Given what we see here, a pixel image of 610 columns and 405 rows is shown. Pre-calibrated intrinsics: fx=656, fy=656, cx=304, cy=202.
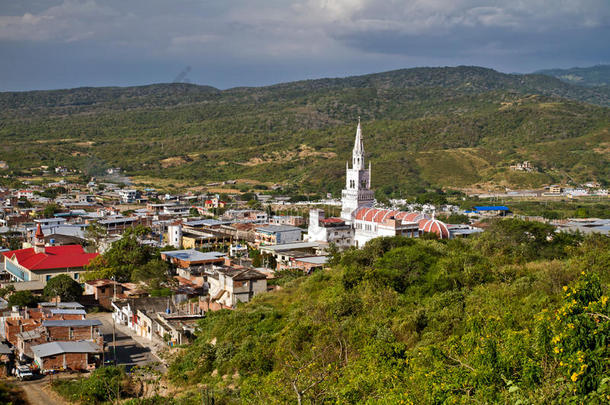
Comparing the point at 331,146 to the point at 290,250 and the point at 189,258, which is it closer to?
the point at 290,250

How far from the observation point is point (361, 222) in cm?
5094

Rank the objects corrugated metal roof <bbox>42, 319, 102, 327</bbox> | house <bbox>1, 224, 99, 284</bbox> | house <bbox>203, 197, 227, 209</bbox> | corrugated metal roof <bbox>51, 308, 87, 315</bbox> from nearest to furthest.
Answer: corrugated metal roof <bbox>42, 319, 102, 327</bbox> < corrugated metal roof <bbox>51, 308, 87, 315</bbox> < house <bbox>1, 224, 99, 284</bbox> < house <bbox>203, 197, 227, 209</bbox>

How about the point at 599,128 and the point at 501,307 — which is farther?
the point at 599,128

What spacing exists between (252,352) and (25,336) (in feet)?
31.6

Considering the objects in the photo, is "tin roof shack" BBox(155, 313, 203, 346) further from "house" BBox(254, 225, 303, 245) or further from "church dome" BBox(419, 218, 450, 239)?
"house" BBox(254, 225, 303, 245)

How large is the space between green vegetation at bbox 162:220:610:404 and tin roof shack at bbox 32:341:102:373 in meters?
3.38

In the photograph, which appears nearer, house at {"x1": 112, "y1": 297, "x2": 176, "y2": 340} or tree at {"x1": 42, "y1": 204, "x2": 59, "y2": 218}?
house at {"x1": 112, "y1": 297, "x2": 176, "y2": 340}

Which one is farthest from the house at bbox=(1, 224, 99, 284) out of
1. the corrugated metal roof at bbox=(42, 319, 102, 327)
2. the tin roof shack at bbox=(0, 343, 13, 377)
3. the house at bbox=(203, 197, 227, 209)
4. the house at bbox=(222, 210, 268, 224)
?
the house at bbox=(203, 197, 227, 209)

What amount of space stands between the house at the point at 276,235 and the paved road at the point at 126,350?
932 inches

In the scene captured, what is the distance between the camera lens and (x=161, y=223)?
198 feet

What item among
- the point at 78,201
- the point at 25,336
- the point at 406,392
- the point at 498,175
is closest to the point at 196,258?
the point at 25,336

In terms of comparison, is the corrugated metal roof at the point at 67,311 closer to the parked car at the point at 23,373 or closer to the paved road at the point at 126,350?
the paved road at the point at 126,350

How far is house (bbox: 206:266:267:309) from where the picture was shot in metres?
32.2

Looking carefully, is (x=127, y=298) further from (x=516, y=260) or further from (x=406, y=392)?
(x=406, y=392)
